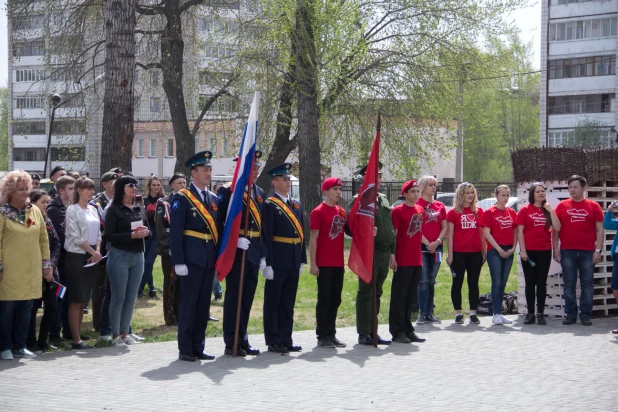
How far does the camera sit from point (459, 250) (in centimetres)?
1255

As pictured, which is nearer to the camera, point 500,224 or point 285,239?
point 285,239

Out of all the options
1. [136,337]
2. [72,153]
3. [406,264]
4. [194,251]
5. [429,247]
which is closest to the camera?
[194,251]

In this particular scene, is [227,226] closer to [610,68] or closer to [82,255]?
[82,255]

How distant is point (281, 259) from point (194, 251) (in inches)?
44.0

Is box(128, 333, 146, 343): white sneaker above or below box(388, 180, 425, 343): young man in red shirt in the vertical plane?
below

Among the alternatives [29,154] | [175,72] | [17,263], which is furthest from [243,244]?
[29,154]

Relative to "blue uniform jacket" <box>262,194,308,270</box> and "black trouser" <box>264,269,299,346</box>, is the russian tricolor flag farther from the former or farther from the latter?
"black trouser" <box>264,269,299,346</box>

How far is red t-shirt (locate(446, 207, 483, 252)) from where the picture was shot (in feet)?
40.9

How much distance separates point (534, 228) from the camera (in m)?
12.6

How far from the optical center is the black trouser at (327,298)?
1039 cm

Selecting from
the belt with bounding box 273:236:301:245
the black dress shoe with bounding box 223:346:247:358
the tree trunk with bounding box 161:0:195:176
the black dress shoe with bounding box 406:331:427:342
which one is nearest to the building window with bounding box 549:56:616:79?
the tree trunk with bounding box 161:0:195:176

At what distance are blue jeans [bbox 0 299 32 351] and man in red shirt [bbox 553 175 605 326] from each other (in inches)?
287

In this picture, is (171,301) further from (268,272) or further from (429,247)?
(429,247)

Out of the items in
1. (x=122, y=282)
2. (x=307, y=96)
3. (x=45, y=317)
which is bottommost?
(x=45, y=317)
